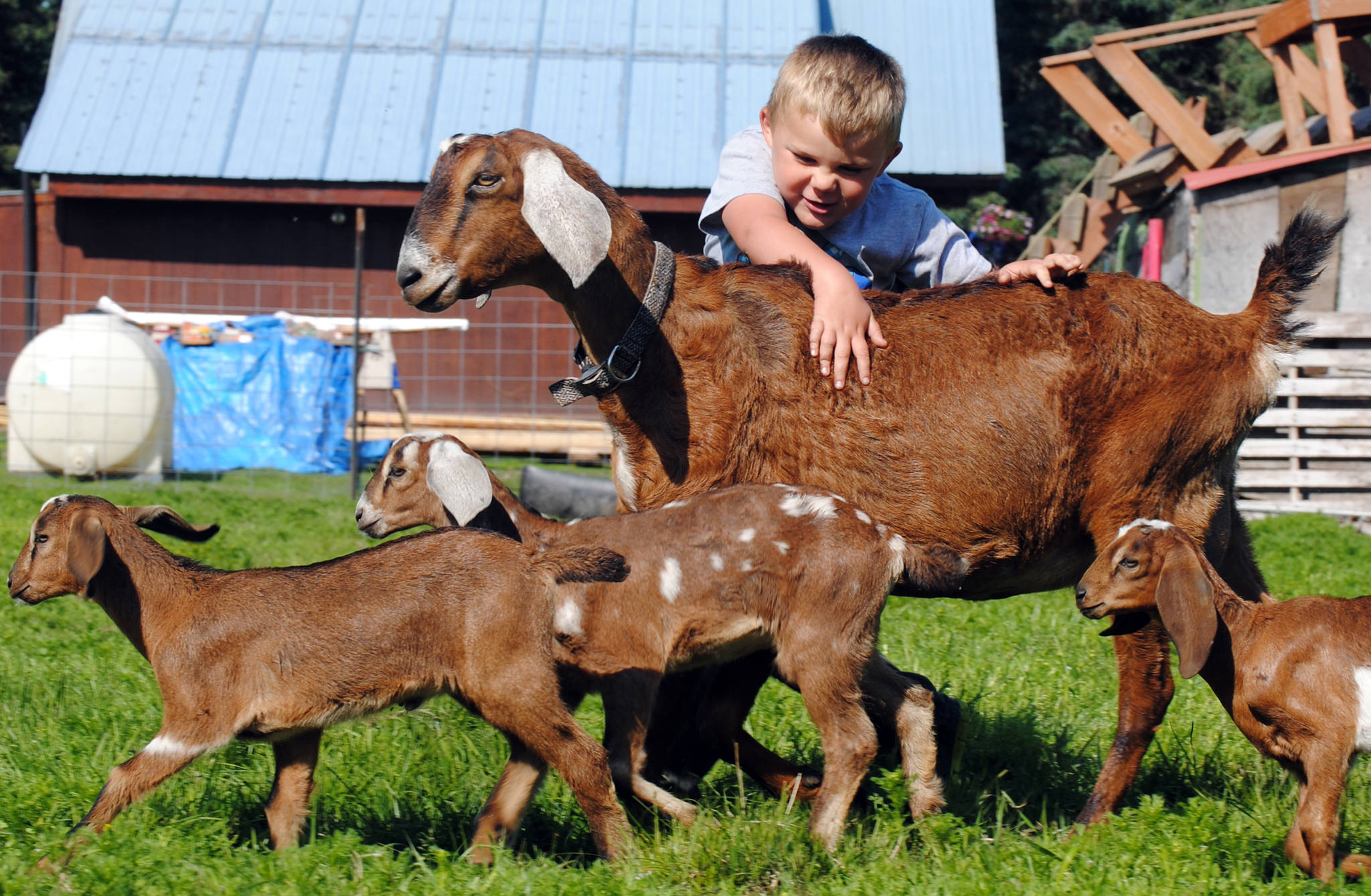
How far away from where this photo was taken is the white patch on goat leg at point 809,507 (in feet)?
12.3

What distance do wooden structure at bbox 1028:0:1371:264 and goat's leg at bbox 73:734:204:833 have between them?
1187 centimetres

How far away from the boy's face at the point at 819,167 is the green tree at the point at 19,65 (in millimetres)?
31879

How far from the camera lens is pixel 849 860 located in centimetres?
365

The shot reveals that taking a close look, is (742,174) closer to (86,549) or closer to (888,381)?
(888,381)

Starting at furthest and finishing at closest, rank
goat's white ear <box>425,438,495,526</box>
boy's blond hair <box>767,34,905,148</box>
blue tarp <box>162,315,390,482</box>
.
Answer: blue tarp <box>162,315,390,482</box>
goat's white ear <box>425,438,495,526</box>
boy's blond hair <box>767,34,905,148</box>

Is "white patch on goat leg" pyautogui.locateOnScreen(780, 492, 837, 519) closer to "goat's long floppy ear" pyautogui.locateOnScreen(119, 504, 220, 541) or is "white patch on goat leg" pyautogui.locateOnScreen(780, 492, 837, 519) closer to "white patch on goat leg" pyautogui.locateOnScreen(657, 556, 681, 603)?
"white patch on goat leg" pyautogui.locateOnScreen(657, 556, 681, 603)

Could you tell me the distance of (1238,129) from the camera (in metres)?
13.8

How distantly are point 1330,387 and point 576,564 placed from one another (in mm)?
9346

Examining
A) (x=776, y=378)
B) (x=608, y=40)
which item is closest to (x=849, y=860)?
(x=776, y=378)

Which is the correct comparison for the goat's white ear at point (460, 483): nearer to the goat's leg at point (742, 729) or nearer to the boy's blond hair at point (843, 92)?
the goat's leg at point (742, 729)

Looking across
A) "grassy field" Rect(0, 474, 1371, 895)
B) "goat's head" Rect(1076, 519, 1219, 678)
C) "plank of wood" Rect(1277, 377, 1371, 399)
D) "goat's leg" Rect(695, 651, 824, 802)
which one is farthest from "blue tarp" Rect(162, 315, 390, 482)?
"goat's head" Rect(1076, 519, 1219, 678)

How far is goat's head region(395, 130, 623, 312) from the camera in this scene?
12.2ft

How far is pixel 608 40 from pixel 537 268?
15.6 metres

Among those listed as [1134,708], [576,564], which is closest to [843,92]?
[576,564]
